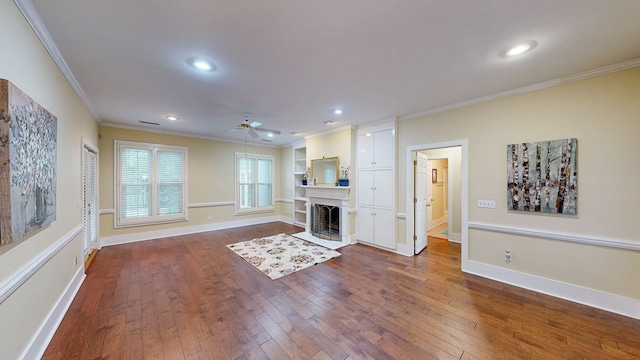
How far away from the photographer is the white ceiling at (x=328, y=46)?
163 cm

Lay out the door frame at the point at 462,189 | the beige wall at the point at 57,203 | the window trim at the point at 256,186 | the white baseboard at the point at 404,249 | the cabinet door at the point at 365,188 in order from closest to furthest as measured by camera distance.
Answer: the beige wall at the point at 57,203 < the door frame at the point at 462,189 < the white baseboard at the point at 404,249 < the cabinet door at the point at 365,188 < the window trim at the point at 256,186

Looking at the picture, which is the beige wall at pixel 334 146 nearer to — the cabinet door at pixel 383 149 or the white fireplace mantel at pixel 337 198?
the white fireplace mantel at pixel 337 198

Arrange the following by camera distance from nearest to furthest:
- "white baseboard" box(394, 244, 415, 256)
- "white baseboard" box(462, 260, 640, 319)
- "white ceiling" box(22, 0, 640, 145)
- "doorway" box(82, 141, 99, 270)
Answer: "white ceiling" box(22, 0, 640, 145)
"white baseboard" box(462, 260, 640, 319)
"doorway" box(82, 141, 99, 270)
"white baseboard" box(394, 244, 415, 256)

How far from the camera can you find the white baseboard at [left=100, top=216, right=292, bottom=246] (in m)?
4.97

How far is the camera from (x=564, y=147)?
2748mm

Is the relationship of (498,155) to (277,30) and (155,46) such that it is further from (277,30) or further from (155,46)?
(155,46)

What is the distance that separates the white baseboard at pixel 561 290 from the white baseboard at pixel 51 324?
4930mm

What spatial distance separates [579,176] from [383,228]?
2.85 m

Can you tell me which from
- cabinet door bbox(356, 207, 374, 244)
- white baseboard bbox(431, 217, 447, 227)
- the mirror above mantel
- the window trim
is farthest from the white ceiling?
white baseboard bbox(431, 217, 447, 227)

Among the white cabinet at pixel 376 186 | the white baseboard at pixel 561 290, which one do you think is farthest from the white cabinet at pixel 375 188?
the white baseboard at pixel 561 290

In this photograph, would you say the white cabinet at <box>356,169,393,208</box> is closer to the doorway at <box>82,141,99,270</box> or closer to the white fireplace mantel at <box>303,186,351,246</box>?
the white fireplace mantel at <box>303,186,351,246</box>

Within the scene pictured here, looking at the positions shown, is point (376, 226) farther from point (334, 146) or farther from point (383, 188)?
point (334, 146)

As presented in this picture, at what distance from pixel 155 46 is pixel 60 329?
2907mm

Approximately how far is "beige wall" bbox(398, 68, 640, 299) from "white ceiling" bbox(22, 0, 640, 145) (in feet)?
1.10
